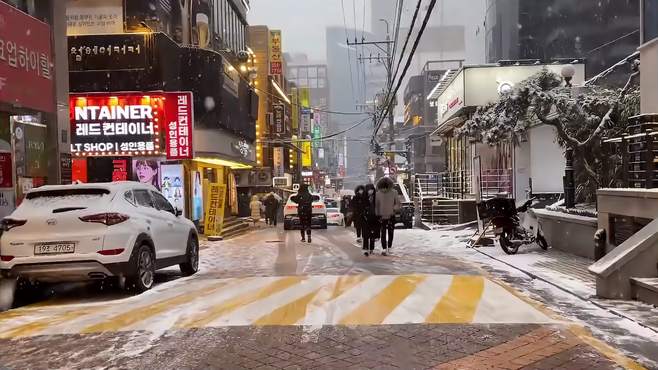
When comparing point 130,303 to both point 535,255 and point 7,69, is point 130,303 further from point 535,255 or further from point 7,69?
point 535,255

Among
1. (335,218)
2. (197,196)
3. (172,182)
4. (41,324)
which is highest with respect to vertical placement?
(172,182)

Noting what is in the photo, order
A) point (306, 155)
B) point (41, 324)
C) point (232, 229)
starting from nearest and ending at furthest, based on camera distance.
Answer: point (41, 324) → point (232, 229) → point (306, 155)

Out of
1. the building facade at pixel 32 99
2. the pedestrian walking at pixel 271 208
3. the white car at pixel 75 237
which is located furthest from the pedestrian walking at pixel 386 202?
the pedestrian walking at pixel 271 208

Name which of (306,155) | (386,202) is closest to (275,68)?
(306,155)

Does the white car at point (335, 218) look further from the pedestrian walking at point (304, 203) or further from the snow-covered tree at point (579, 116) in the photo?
the snow-covered tree at point (579, 116)

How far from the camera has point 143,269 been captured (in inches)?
371

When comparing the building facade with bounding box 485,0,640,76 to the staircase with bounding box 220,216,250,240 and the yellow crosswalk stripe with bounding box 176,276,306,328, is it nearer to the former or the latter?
the staircase with bounding box 220,216,250,240

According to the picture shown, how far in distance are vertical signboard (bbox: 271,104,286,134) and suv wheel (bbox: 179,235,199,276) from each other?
129 ft

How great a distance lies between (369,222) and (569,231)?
4.32 meters

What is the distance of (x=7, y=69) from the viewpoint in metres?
9.74

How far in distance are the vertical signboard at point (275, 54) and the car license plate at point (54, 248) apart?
49.0 meters

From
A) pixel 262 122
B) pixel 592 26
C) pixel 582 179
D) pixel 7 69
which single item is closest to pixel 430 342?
pixel 7 69

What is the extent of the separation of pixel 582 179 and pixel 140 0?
54.6ft

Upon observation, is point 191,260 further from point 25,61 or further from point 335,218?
point 335,218
